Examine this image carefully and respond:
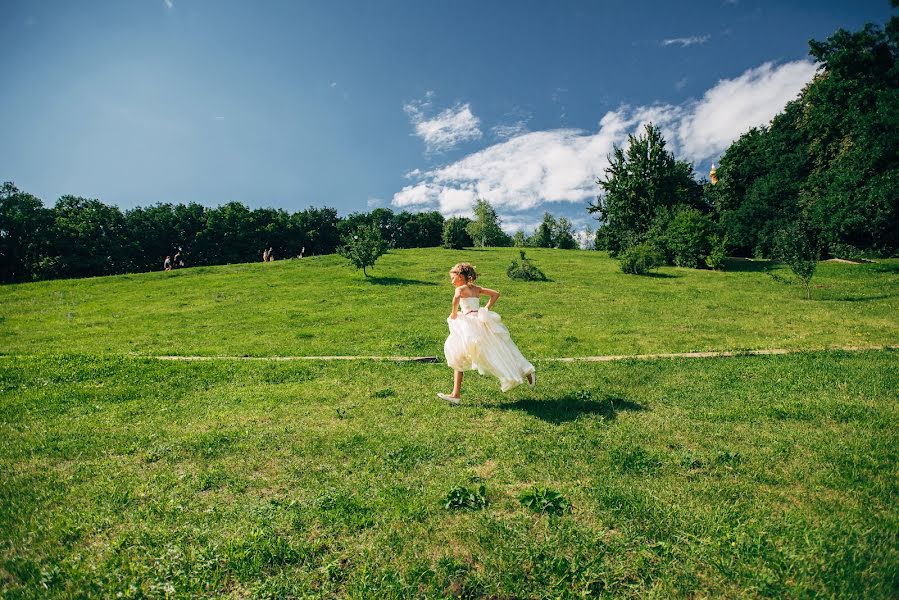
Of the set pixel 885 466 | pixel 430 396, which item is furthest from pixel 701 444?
pixel 430 396

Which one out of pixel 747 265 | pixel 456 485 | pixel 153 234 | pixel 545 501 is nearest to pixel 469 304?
pixel 456 485

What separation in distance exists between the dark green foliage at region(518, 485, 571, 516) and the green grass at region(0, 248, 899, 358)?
422 inches

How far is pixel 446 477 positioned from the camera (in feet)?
20.9

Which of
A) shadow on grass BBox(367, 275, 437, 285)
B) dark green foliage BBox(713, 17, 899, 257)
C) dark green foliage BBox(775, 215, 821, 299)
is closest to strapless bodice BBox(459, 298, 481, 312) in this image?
shadow on grass BBox(367, 275, 437, 285)

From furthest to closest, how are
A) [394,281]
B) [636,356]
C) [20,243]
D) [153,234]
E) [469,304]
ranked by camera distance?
[153,234] → [20,243] → [394,281] → [636,356] → [469,304]

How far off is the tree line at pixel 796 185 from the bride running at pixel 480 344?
94.2 ft

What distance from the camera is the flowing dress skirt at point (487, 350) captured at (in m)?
9.52

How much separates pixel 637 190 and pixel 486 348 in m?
55.9

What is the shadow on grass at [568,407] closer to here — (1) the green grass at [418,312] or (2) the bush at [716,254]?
(1) the green grass at [418,312]

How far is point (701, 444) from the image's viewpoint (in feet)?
23.9

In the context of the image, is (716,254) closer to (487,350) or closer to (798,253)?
(798,253)

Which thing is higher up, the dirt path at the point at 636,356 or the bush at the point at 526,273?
the bush at the point at 526,273

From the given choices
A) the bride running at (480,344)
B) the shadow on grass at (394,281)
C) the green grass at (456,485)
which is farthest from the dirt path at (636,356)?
the shadow on grass at (394,281)

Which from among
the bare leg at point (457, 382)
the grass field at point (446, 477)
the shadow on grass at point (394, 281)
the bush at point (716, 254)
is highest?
the bush at point (716, 254)
